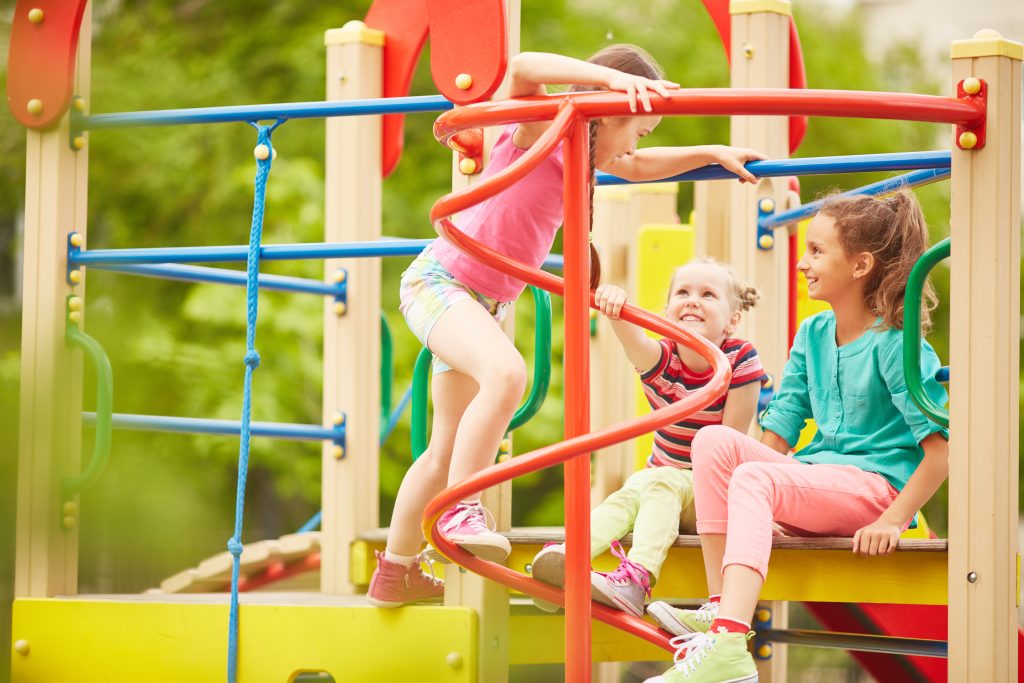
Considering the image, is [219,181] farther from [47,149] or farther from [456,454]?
[456,454]

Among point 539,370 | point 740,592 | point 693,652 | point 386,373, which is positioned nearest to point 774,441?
point 539,370

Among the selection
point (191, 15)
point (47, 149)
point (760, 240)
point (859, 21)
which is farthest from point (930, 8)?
point (47, 149)

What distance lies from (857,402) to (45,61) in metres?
2.19

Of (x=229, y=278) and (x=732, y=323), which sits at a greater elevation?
(x=229, y=278)

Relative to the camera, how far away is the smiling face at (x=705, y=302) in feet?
10.3

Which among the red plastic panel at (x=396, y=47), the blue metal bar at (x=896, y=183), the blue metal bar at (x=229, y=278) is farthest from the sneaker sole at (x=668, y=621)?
the red plastic panel at (x=396, y=47)

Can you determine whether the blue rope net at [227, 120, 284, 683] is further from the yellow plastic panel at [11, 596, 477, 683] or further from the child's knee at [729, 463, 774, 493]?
the child's knee at [729, 463, 774, 493]

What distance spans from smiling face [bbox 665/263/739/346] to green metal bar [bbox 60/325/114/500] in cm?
140

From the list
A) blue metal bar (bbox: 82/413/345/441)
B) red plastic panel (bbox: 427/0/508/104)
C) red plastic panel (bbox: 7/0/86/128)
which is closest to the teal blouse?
red plastic panel (bbox: 427/0/508/104)

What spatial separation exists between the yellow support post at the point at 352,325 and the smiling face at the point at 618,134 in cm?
A: 189

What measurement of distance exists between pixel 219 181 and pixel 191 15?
243 cm

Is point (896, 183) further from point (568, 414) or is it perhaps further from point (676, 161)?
point (568, 414)

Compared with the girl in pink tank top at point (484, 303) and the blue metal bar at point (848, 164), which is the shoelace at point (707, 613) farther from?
the blue metal bar at point (848, 164)

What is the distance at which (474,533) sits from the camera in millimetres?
2533
